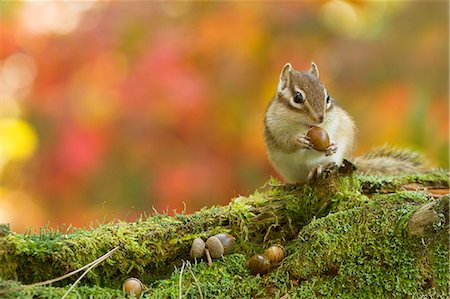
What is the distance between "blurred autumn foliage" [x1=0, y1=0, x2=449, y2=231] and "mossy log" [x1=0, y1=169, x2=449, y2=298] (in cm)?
194

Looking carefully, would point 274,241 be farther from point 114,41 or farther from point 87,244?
point 114,41

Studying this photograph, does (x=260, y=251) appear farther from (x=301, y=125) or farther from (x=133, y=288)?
(x=301, y=125)

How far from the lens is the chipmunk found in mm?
2596

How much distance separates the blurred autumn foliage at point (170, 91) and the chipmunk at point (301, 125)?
3.96 feet

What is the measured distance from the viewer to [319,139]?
2506 mm

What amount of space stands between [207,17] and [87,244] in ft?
9.36

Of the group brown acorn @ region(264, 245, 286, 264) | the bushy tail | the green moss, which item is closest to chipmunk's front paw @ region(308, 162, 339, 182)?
the green moss

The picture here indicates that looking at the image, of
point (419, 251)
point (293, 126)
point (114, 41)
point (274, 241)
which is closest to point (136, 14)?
point (114, 41)

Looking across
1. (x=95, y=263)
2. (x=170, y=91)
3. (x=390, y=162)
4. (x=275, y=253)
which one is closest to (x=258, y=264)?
(x=275, y=253)

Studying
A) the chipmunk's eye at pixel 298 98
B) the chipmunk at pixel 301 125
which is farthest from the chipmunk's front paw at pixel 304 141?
the chipmunk's eye at pixel 298 98

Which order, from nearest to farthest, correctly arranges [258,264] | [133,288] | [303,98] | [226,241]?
[133,288] < [258,264] < [226,241] < [303,98]

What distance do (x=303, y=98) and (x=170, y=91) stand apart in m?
1.68

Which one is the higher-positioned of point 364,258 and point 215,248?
point 215,248

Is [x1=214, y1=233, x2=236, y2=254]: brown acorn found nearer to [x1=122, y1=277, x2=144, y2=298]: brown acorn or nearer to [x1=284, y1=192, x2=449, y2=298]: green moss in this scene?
[x1=284, y1=192, x2=449, y2=298]: green moss
